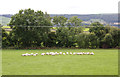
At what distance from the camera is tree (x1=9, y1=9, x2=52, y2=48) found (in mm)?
10453

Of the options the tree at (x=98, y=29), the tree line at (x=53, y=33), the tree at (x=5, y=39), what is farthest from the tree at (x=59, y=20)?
the tree at (x=5, y=39)

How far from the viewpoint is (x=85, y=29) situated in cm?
1117

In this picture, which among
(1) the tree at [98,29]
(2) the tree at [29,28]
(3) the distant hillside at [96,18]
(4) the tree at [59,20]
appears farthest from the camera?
(1) the tree at [98,29]

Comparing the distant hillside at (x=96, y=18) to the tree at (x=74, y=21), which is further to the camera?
the tree at (x=74, y=21)

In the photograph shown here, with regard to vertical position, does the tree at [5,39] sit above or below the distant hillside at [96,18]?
below

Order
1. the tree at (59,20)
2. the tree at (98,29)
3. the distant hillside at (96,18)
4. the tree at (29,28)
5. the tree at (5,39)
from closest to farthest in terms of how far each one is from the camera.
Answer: the distant hillside at (96,18) → the tree at (29,28) → the tree at (5,39) → the tree at (59,20) → the tree at (98,29)

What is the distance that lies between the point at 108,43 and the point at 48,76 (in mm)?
7236

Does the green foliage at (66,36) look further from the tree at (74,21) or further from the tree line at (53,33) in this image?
the tree at (74,21)

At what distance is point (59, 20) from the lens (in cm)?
1107

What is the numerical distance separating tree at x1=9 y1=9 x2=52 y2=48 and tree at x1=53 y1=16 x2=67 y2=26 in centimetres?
39

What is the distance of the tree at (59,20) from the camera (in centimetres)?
1093

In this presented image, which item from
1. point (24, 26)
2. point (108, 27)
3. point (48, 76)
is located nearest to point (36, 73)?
point (48, 76)

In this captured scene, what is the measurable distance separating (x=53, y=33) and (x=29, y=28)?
4.55ft

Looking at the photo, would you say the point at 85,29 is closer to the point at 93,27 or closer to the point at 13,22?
the point at 93,27
